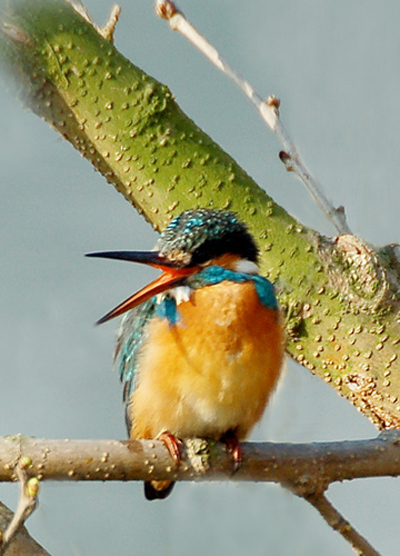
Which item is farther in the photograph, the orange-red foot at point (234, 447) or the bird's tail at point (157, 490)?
the bird's tail at point (157, 490)

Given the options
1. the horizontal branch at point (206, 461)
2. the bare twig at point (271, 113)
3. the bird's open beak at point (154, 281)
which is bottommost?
the horizontal branch at point (206, 461)

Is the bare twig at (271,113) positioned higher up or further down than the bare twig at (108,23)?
further down

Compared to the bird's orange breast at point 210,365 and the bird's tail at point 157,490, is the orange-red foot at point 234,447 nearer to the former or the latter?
the bird's orange breast at point 210,365

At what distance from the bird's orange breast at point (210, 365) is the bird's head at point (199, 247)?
125 millimetres

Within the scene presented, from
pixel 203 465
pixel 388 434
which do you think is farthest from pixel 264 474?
pixel 388 434

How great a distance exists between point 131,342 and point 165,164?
0.65 m

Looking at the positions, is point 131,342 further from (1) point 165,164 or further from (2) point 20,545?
(2) point 20,545

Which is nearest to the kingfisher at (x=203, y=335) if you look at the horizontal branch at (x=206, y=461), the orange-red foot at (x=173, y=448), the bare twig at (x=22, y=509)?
the horizontal branch at (x=206, y=461)

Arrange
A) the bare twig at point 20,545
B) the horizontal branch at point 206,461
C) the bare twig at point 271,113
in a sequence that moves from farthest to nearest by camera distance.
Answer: the bare twig at point 271,113 → the bare twig at point 20,545 → the horizontal branch at point 206,461

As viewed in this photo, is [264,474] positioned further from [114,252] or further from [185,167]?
[185,167]

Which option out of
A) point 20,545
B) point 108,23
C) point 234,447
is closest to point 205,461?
point 234,447

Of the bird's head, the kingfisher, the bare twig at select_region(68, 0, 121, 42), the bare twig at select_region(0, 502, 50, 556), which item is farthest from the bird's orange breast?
the bare twig at select_region(68, 0, 121, 42)

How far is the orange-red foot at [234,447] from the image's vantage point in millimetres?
2625

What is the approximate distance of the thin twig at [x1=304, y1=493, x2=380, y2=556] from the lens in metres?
2.45
